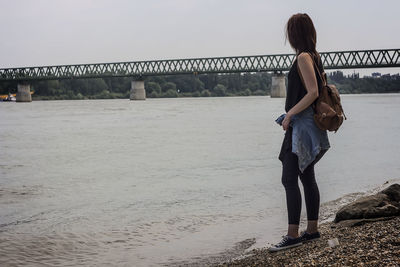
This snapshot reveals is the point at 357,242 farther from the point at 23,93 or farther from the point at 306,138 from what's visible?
the point at 23,93

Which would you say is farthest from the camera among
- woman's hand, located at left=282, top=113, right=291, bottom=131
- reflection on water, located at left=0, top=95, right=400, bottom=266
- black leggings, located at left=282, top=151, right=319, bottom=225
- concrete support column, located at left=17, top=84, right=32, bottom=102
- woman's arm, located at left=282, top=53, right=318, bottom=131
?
concrete support column, located at left=17, top=84, right=32, bottom=102

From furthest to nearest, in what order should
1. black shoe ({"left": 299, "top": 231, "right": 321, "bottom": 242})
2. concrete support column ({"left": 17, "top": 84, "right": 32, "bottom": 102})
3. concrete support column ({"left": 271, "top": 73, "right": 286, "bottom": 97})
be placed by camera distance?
concrete support column ({"left": 17, "top": 84, "right": 32, "bottom": 102}) → concrete support column ({"left": 271, "top": 73, "right": 286, "bottom": 97}) → black shoe ({"left": 299, "top": 231, "right": 321, "bottom": 242})

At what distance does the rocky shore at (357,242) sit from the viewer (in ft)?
14.2

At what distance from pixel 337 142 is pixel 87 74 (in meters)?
138

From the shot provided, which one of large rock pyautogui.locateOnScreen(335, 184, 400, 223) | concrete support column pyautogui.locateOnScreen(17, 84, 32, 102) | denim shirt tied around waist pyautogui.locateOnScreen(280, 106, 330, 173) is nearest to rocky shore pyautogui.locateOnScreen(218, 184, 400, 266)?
large rock pyautogui.locateOnScreen(335, 184, 400, 223)

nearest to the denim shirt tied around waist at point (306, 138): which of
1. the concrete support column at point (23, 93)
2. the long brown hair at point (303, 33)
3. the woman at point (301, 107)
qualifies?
the woman at point (301, 107)

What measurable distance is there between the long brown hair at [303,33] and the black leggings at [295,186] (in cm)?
102

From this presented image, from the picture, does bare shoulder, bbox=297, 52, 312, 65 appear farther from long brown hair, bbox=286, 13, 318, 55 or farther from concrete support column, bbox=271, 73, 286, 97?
concrete support column, bbox=271, 73, 286, 97

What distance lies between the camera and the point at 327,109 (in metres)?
5.19

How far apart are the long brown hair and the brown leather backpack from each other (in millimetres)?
199

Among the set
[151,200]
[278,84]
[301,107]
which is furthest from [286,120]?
[278,84]

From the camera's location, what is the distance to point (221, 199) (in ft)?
34.6

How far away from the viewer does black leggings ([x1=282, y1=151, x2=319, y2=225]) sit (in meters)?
5.41

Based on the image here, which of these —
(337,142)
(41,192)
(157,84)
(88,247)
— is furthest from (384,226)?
(157,84)
